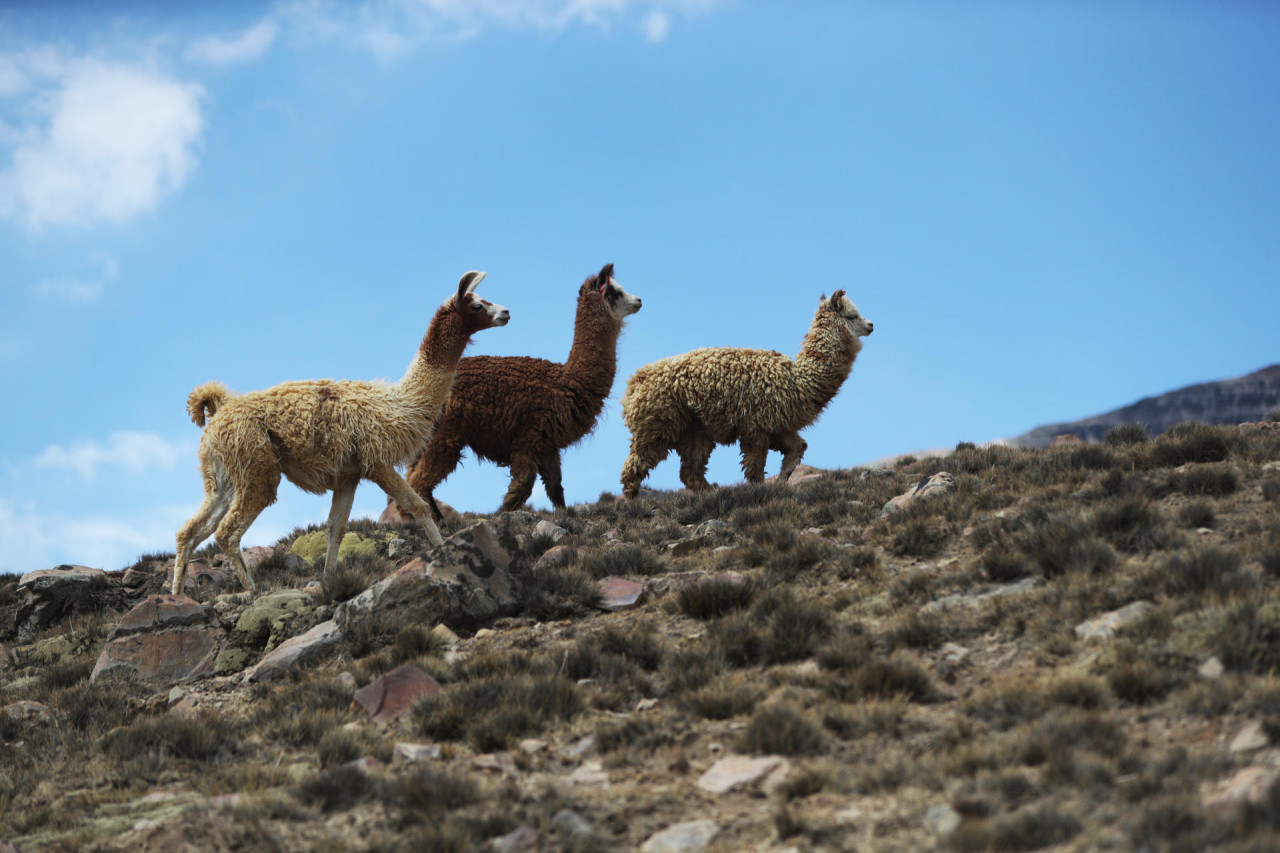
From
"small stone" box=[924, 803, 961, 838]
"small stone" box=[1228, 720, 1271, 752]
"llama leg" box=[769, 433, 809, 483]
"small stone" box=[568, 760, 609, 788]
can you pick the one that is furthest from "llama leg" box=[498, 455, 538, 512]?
"small stone" box=[1228, 720, 1271, 752]

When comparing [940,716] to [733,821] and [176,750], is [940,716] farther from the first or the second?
[176,750]

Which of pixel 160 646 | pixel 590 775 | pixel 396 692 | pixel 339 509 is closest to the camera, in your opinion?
pixel 590 775

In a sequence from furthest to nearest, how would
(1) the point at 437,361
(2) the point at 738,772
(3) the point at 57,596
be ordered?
(3) the point at 57,596 < (1) the point at 437,361 < (2) the point at 738,772

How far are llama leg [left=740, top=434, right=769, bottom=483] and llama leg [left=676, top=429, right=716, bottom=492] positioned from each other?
80cm

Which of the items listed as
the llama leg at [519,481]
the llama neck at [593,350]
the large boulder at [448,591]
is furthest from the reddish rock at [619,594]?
the llama neck at [593,350]

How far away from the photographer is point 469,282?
12.9 meters

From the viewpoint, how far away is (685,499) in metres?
14.3

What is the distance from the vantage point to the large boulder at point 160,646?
416 inches

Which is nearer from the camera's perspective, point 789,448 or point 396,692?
point 396,692

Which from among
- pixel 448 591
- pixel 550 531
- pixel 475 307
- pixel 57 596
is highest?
pixel 475 307

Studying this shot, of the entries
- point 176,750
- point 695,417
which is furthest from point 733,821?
point 695,417

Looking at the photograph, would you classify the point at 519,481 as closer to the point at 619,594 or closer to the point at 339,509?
the point at 339,509

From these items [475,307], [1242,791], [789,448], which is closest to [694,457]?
[789,448]

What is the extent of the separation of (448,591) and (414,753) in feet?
9.66
